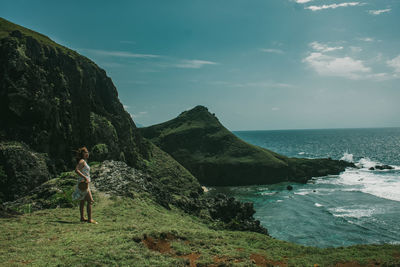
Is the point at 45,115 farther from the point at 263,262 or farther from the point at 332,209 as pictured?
the point at 332,209

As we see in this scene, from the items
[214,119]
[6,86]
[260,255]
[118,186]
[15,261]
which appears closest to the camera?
[15,261]

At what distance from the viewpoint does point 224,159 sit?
88.9 meters

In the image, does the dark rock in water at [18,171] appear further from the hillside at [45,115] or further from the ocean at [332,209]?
the ocean at [332,209]

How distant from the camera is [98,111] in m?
41.9

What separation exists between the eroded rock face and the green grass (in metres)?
15.4

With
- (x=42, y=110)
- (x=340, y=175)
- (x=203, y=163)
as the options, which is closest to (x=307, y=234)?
(x=42, y=110)

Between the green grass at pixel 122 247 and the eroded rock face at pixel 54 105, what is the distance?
1536cm

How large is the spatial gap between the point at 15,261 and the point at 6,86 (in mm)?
25240

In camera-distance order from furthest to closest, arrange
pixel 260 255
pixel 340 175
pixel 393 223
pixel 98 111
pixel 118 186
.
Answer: pixel 340 175 < pixel 98 111 < pixel 393 223 < pixel 118 186 < pixel 260 255

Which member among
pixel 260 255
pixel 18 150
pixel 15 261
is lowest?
pixel 260 255

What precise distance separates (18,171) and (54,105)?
36.9ft

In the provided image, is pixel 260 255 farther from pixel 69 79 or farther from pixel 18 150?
pixel 69 79

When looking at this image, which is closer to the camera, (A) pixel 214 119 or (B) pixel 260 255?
(B) pixel 260 255

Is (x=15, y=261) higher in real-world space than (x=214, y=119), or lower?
lower
